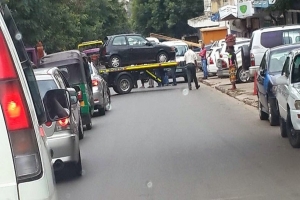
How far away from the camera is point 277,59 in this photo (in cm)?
1551

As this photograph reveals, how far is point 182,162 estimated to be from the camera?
11.4m

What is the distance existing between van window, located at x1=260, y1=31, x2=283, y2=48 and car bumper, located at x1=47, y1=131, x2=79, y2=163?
13.6 metres

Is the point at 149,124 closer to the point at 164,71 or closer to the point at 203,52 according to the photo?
the point at 164,71

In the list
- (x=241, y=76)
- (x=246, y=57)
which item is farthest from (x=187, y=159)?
(x=241, y=76)

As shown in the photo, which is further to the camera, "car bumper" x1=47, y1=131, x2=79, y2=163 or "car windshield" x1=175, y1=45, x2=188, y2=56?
"car windshield" x1=175, y1=45, x2=188, y2=56

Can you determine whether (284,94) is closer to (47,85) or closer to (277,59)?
(277,59)

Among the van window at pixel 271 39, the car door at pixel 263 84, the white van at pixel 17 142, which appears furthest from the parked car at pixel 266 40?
the white van at pixel 17 142

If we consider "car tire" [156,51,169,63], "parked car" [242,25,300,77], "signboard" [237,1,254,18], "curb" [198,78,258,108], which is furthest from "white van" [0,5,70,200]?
"signboard" [237,1,254,18]

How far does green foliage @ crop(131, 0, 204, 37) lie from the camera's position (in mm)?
70688

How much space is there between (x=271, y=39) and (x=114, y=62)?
9481 millimetres

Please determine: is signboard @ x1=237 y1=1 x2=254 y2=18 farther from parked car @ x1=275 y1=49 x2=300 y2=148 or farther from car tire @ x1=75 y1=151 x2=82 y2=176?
car tire @ x1=75 y1=151 x2=82 y2=176

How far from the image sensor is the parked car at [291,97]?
1088cm

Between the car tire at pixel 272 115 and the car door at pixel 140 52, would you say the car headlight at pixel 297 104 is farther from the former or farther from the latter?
the car door at pixel 140 52

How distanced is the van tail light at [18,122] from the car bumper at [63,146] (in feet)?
21.1
